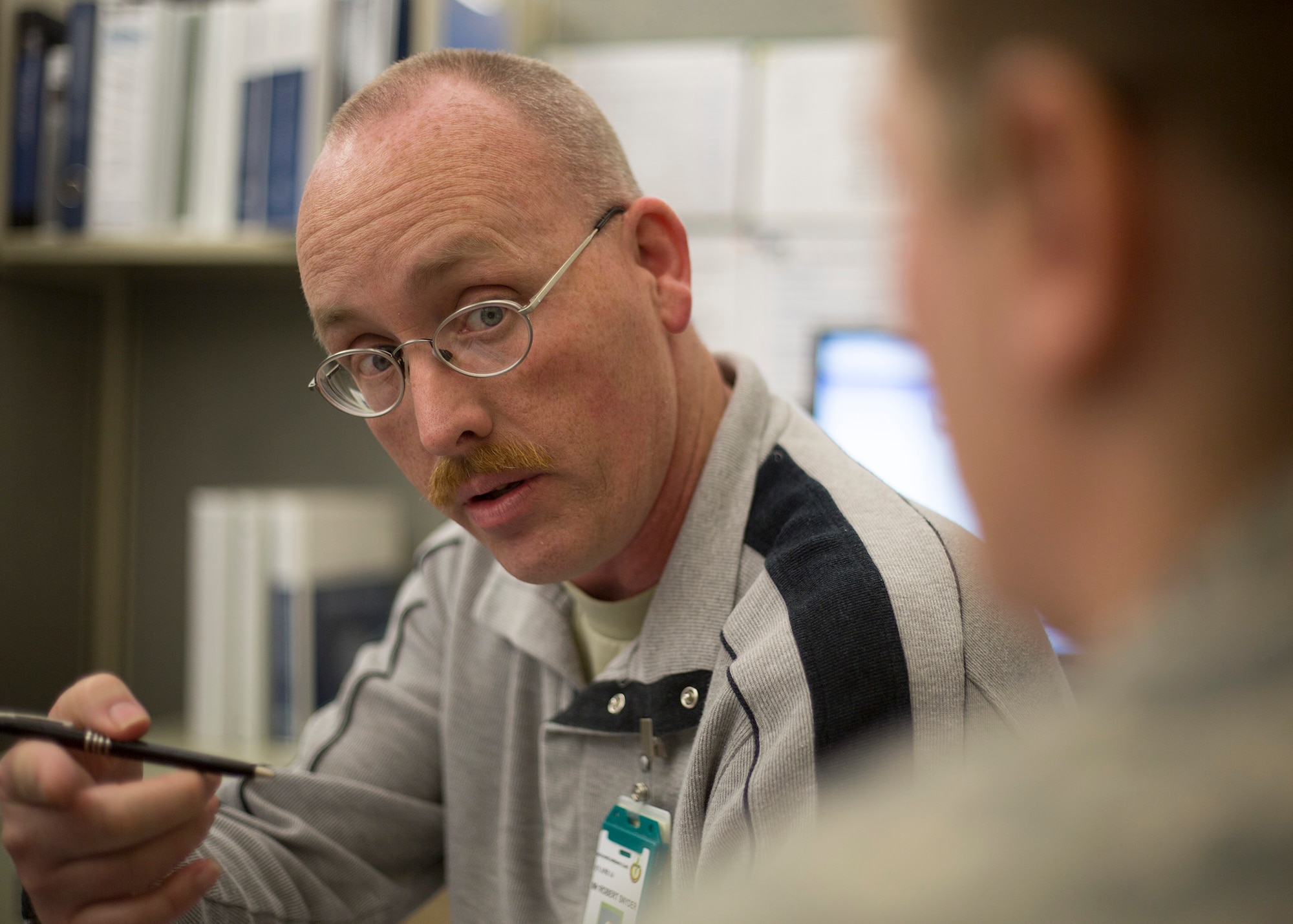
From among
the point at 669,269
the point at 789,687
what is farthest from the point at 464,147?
the point at 789,687

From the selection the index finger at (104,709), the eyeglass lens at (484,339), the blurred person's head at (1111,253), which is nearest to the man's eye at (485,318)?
the eyeglass lens at (484,339)

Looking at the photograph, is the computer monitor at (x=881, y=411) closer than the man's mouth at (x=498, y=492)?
No

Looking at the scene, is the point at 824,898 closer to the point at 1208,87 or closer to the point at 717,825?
the point at 1208,87

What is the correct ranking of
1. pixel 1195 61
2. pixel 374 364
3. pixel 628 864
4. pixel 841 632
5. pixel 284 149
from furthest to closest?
1. pixel 284 149
2. pixel 374 364
3. pixel 628 864
4. pixel 841 632
5. pixel 1195 61

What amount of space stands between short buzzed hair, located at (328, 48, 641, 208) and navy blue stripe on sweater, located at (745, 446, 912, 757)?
0.35 m

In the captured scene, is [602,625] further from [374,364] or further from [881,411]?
[881,411]

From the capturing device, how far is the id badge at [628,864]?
2.47ft

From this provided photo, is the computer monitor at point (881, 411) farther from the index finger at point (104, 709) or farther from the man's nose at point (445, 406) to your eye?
the index finger at point (104, 709)

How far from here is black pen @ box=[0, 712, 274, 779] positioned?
0.71 metres

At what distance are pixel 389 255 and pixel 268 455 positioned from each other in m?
1.24

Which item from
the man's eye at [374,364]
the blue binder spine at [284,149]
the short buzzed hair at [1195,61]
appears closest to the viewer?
the short buzzed hair at [1195,61]

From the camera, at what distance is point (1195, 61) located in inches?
10.4

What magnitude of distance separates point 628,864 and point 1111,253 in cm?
64

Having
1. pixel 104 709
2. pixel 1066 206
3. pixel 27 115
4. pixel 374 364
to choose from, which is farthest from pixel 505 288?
pixel 27 115
